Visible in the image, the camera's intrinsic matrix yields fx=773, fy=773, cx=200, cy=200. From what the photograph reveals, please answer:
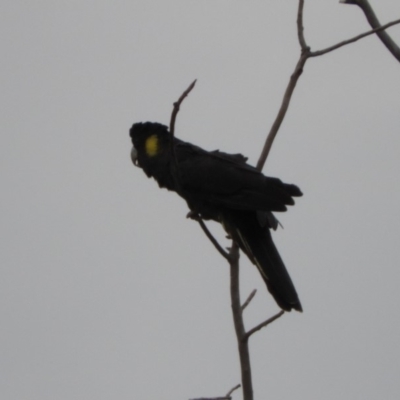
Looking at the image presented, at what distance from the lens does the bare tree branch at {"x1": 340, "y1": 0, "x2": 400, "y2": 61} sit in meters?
3.15

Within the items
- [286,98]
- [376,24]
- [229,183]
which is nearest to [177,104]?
[286,98]

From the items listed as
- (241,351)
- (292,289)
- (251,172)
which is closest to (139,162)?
(251,172)

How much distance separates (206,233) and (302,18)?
98cm

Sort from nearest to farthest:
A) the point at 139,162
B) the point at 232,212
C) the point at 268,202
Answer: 1. the point at 268,202
2. the point at 232,212
3. the point at 139,162

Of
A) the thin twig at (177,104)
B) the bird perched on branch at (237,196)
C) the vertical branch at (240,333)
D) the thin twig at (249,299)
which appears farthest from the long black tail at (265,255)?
the thin twig at (177,104)

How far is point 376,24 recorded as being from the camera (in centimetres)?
325

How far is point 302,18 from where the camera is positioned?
3.16 meters

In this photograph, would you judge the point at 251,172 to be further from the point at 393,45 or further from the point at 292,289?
the point at 393,45

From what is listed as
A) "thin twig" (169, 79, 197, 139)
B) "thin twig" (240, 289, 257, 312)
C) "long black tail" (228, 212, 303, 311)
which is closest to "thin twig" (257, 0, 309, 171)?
"thin twig" (169, 79, 197, 139)

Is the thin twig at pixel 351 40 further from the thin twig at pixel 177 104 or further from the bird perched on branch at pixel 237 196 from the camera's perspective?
the bird perched on branch at pixel 237 196

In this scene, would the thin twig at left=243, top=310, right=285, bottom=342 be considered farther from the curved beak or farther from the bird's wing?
the curved beak

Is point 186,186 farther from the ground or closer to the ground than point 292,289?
farther from the ground

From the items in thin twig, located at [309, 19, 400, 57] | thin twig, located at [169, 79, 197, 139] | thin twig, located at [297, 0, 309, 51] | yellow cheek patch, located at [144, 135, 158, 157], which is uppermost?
yellow cheek patch, located at [144, 135, 158, 157]

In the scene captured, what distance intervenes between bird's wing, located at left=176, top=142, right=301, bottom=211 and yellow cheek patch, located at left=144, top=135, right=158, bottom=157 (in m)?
0.27
